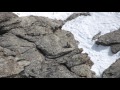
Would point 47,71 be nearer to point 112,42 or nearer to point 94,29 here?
point 112,42

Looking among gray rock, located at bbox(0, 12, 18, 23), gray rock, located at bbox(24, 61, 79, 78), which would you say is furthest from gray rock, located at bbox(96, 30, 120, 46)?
gray rock, located at bbox(0, 12, 18, 23)

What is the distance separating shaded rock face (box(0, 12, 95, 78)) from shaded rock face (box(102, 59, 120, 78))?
1.99 ft

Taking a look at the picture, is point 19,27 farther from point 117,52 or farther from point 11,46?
point 117,52

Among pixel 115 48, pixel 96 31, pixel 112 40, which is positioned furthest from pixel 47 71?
pixel 96 31

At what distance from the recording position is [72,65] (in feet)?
36.7

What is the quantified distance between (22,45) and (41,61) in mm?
1331

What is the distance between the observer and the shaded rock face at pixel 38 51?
1061 cm

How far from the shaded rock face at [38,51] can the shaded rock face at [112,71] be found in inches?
23.9

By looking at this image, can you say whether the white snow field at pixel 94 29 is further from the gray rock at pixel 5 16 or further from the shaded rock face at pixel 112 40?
the gray rock at pixel 5 16

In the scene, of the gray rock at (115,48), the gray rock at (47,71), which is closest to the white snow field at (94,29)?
the gray rock at (115,48)

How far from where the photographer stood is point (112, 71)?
11.0m

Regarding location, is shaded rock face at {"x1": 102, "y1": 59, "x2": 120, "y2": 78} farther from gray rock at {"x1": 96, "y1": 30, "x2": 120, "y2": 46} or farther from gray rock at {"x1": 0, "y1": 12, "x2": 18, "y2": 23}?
gray rock at {"x1": 0, "y1": 12, "x2": 18, "y2": 23}
